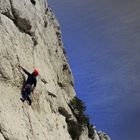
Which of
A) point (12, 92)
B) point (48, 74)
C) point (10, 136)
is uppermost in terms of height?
point (48, 74)

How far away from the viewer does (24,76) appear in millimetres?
32781

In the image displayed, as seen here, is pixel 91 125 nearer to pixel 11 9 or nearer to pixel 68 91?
pixel 68 91

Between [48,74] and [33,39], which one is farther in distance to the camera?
[48,74]

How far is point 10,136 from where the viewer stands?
2766 cm

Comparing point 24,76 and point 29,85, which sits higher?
point 24,76

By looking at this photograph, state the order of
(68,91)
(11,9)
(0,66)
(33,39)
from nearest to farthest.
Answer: (0,66)
(11,9)
(33,39)
(68,91)

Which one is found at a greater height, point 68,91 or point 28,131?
point 68,91

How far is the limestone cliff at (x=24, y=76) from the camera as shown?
2991cm

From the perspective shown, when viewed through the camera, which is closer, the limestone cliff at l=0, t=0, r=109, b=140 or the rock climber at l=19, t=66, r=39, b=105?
the limestone cliff at l=0, t=0, r=109, b=140

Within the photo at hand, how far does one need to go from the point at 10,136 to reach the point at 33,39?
38.6 ft

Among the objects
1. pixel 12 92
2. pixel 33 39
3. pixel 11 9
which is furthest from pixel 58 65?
pixel 12 92

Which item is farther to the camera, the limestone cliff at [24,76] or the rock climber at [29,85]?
the rock climber at [29,85]

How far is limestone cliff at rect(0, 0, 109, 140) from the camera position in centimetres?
2991

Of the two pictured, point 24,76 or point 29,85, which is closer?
point 29,85
